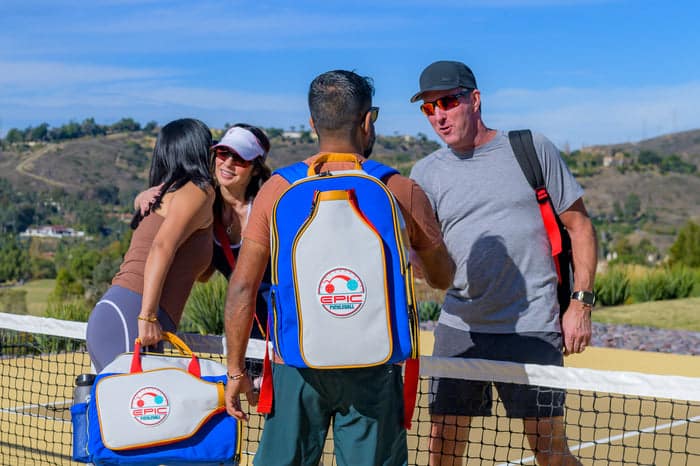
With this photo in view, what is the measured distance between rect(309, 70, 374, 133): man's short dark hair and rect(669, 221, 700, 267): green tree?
27229 millimetres

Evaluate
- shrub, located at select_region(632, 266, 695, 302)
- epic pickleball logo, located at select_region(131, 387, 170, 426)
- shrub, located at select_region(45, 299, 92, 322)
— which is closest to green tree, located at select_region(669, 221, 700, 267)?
shrub, located at select_region(632, 266, 695, 302)

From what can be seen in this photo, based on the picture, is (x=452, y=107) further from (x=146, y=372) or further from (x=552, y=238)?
(x=146, y=372)

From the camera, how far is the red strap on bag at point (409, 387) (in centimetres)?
342

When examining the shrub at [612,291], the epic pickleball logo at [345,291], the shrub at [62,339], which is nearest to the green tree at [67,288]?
the shrub at [62,339]

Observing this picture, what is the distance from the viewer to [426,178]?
→ 482 centimetres

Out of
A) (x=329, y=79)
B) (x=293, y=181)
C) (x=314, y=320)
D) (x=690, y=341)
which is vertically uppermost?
(x=329, y=79)

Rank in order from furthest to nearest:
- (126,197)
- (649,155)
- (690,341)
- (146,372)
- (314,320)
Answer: (649,155) → (126,197) → (690,341) → (146,372) → (314,320)

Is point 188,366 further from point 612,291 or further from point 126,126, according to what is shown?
point 126,126

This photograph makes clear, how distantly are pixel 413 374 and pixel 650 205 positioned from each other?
94.7m

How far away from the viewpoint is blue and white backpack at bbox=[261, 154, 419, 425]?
10.5 feet

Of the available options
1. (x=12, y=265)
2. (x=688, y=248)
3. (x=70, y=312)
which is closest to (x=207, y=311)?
(x=70, y=312)

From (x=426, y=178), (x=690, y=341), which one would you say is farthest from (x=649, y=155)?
(x=426, y=178)

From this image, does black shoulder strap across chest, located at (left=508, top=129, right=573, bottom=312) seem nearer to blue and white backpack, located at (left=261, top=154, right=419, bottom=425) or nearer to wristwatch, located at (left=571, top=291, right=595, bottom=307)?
wristwatch, located at (left=571, top=291, right=595, bottom=307)

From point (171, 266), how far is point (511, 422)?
4.16m
